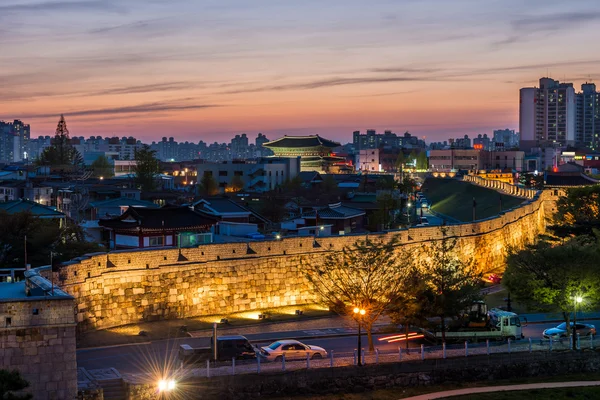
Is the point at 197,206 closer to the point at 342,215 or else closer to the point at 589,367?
the point at 342,215

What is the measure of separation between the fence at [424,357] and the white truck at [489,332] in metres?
0.54

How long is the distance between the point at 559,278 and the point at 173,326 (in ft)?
39.9

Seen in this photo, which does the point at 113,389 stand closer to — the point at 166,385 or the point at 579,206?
the point at 166,385

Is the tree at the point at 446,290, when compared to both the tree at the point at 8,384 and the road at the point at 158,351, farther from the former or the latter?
the tree at the point at 8,384

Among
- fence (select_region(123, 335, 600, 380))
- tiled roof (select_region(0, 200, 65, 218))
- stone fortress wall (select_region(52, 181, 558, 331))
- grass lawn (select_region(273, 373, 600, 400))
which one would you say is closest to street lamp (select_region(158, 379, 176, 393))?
fence (select_region(123, 335, 600, 380))

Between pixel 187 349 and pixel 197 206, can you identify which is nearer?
pixel 187 349

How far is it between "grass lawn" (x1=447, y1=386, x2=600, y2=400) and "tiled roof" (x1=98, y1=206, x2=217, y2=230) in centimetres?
1745

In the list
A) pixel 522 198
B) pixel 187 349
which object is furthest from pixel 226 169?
pixel 187 349

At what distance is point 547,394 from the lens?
23047 millimetres

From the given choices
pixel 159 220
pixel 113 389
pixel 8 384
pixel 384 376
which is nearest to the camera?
pixel 8 384

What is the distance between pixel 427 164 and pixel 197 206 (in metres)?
110

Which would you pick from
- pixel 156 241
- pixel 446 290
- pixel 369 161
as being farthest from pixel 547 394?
pixel 369 161

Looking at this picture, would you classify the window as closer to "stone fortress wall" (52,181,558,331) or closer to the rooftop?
"stone fortress wall" (52,181,558,331)

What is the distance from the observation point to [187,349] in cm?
2153
